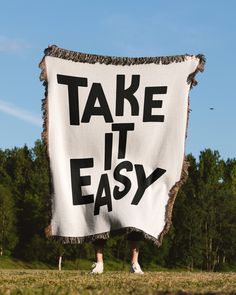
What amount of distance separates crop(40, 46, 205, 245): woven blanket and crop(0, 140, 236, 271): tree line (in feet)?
197

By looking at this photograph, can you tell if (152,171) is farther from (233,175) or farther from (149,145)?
(233,175)

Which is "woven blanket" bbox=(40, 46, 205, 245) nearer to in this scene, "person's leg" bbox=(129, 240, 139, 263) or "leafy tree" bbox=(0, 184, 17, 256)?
"person's leg" bbox=(129, 240, 139, 263)

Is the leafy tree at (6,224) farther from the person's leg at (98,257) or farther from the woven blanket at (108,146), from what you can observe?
the woven blanket at (108,146)

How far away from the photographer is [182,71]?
631 inches

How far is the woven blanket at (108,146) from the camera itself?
50.1 ft

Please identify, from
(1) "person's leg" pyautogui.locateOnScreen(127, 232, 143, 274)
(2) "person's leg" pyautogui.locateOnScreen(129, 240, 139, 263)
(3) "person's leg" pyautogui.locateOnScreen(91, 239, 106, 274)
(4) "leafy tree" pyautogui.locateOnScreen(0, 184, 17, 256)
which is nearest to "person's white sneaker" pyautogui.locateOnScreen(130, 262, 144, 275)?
(1) "person's leg" pyautogui.locateOnScreen(127, 232, 143, 274)

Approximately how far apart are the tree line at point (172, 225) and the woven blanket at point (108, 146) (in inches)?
2360

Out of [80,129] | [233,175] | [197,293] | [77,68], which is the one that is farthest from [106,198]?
[233,175]

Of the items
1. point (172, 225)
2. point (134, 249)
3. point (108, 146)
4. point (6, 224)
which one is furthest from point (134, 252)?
point (172, 225)

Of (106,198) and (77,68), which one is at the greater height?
(77,68)

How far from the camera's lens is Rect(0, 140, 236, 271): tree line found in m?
80.7

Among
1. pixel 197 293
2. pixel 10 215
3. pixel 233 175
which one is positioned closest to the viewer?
pixel 197 293

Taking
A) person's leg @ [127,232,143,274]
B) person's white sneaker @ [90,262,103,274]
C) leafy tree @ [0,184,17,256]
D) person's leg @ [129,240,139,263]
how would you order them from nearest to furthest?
1. person's white sneaker @ [90,262,103,274]
2. person's leg @ [127,232,143,274]
3. person's leg @ [129,240,139,263]
4. leafy tree @ [0,184,17,256]

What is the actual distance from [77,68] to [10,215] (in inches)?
2640
